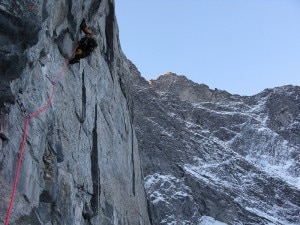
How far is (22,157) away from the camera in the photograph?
8648mm

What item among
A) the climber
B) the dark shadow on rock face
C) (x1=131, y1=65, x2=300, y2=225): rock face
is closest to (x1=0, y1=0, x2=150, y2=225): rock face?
the dark shadow on rock face

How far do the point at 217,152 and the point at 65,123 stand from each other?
57194mm

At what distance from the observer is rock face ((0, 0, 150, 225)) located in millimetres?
7852

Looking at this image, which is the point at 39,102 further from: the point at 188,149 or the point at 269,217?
the point at 188,149

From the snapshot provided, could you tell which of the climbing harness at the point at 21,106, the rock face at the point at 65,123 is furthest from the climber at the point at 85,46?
the climbing harness at the point at 21,106

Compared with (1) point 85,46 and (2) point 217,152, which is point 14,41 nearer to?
(1) point 85,46

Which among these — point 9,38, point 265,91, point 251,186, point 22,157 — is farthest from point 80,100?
point 265,91

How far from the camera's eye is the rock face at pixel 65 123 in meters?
7.85

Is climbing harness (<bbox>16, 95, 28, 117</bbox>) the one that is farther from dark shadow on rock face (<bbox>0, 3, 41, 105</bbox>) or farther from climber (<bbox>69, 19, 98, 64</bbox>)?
climber (<bbox>69, 19, 98, 64</bbox>)

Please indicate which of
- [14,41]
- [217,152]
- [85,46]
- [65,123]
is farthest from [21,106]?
[217,152]

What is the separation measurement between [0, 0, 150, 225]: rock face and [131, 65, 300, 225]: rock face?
32929 mm

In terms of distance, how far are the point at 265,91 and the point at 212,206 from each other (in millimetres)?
37130

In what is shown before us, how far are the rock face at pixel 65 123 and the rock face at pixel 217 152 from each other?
3293 cm

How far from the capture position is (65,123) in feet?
40.3
